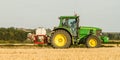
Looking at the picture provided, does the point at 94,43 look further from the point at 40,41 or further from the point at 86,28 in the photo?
the point at 40,41

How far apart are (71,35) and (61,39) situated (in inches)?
26.9

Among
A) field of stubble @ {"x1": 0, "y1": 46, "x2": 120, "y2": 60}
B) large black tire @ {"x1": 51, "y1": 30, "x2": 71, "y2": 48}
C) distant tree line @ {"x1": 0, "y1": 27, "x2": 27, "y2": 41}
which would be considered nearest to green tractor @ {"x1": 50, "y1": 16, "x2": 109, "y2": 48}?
large black tire @ {"x1": 51, "y1": 30, "x2": 71, "y2": 48}

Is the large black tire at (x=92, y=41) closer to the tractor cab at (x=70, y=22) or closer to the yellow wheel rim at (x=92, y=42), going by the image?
the yellow wheel rim at (x=92, y=42)

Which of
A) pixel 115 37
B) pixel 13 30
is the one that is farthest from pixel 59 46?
pixel 115 37

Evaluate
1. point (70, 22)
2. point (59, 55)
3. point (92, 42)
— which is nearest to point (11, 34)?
point (70, 22)

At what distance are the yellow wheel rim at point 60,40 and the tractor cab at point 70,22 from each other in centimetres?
62

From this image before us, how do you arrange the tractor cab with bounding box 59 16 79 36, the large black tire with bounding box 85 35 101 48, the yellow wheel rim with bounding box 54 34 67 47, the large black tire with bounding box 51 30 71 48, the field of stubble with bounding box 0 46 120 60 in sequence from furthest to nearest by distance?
the large black tire with bounding box 85 35 101 48, the tractor cab with bounding box 59 16 79 36, the yellow wheel rim with bounding box 54 34 67 47, the large black tire with bounding box 51 30 71 48, the field of stubble with bounding box 0 46 120 60

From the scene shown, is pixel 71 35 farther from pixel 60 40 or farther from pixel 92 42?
pixel 92 42

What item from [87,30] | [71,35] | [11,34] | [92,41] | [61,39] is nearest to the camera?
[71,35]

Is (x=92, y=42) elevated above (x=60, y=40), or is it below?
below

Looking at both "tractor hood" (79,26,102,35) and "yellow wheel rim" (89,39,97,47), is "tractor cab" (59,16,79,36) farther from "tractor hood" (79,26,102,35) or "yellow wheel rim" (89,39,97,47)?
"yellow wheel rim" (89,39,97,47)

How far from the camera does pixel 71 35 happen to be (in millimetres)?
22391

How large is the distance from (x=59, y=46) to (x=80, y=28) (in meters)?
1.78

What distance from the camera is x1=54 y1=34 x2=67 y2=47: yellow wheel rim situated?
22.4 metres
